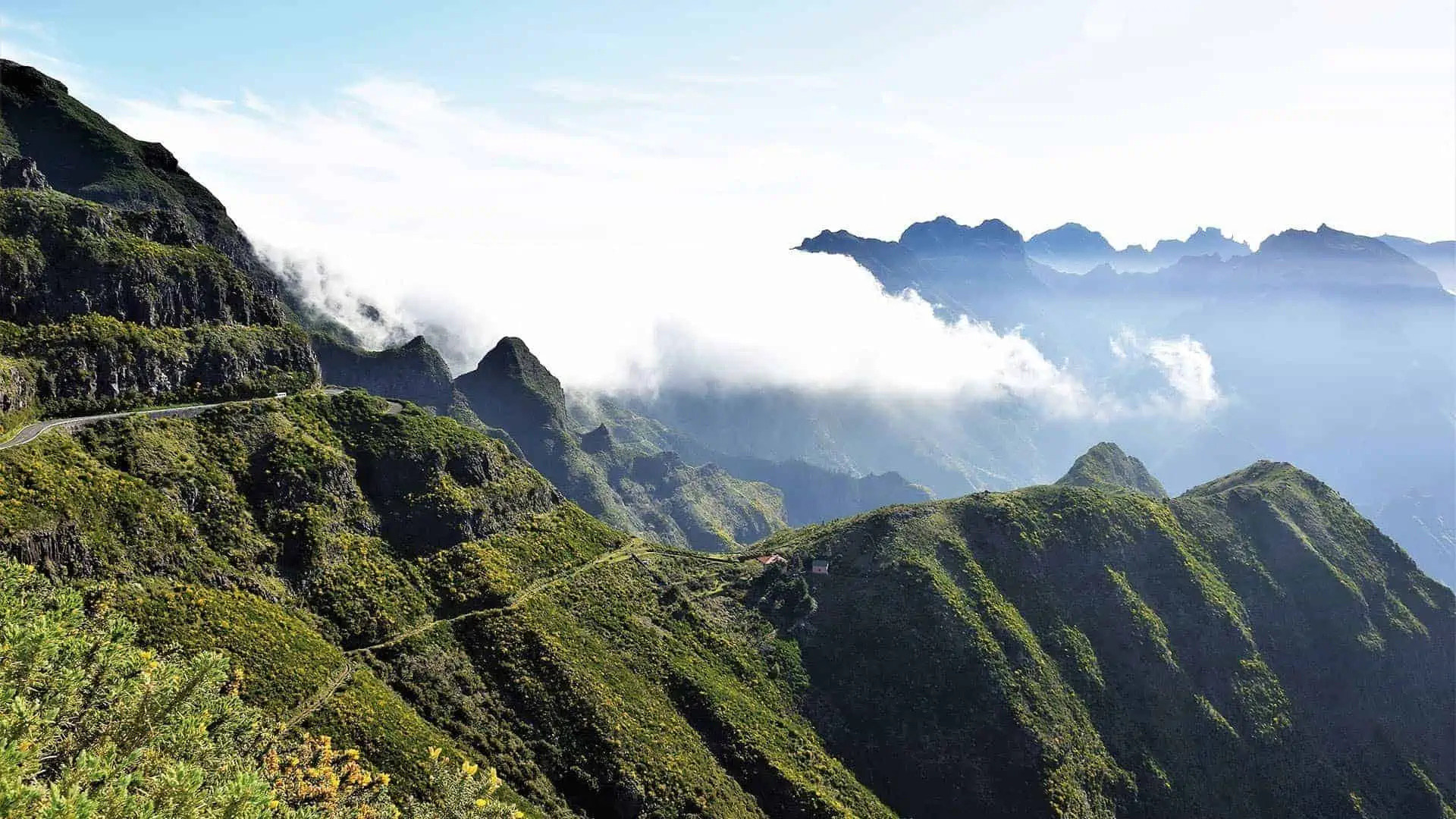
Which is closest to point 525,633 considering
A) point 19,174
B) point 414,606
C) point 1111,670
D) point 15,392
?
point 414,606

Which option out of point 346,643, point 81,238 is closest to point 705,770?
point 346,643

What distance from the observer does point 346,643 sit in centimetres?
10394

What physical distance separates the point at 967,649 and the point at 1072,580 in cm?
4549

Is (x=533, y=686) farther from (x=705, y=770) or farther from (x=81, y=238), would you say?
(x=81, y=238)

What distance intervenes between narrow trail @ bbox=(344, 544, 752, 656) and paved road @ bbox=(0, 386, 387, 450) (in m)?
49.9

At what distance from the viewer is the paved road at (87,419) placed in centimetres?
9388

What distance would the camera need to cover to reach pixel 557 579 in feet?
467

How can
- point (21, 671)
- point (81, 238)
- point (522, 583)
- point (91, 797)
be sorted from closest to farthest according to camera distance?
point (91, 797) → point (21, 671) → point (81, 238) → point (522, 583)

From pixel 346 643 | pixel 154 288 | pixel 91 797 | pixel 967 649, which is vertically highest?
pixel 154 288

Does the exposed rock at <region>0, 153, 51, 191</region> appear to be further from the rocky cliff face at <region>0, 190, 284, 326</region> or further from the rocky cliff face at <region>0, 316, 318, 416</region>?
the rocky cliff face at <region>0, 316, 318, 416</region>

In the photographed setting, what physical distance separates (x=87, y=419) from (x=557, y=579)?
78.4 metres

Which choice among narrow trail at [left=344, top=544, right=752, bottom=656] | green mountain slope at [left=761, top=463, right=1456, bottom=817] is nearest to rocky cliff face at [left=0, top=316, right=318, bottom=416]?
narrow trail at [left=344, top=544, right=752, bottom=656]

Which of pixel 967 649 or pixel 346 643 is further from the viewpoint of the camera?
pixel 967 649

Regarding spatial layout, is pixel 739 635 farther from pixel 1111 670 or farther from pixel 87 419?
pixel 87 419
